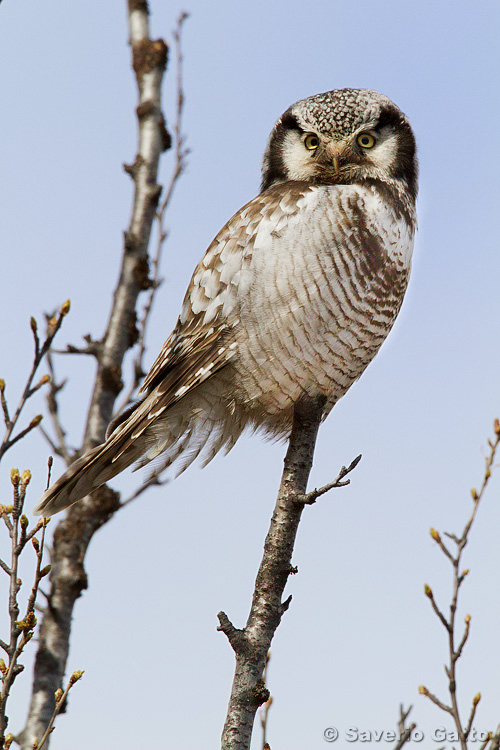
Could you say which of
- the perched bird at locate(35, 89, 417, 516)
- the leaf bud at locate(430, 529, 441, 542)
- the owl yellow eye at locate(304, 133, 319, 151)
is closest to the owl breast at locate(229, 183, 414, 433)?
the perched bird at locate(35, 89, 417, 516)

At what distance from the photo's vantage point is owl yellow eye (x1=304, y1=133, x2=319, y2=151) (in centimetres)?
341

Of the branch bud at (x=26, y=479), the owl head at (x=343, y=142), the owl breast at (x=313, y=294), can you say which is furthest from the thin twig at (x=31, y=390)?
the owl head at (x=343, y=142)

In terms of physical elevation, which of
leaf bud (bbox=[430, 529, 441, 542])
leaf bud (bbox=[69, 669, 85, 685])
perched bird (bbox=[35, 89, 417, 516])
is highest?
perched bird (bbox=[35, 89, 417, 516])

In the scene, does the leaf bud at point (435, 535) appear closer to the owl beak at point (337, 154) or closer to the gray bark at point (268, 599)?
the gray bark at point (268, 599)

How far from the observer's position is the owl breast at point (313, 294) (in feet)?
9.53

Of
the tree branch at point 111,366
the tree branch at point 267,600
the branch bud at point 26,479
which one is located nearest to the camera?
the tree branch at point 267,600

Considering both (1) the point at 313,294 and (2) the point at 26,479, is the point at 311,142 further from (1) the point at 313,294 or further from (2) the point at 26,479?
(2) the point at 26,479

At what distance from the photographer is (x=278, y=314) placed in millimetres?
2900

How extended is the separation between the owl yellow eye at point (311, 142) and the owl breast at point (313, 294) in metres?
0.37

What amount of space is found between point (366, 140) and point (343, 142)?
0.16 meters

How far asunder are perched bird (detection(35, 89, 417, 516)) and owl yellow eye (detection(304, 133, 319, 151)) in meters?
0.05

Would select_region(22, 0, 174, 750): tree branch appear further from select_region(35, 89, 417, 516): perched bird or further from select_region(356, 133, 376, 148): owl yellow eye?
select_region(356, 133, 376, 148): owl yellow eye

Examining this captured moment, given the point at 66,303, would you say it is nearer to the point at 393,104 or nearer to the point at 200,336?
the point at 200,336

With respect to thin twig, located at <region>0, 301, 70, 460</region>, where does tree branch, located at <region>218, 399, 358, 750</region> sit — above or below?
below
